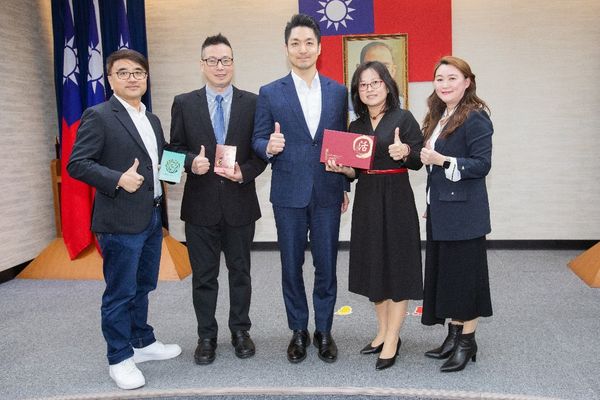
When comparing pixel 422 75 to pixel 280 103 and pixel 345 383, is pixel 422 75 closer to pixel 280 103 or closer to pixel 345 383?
pixel 280 103

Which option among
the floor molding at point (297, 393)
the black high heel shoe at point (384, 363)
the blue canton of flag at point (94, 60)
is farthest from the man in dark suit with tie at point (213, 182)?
the blue canton of flag at point (94, 60)

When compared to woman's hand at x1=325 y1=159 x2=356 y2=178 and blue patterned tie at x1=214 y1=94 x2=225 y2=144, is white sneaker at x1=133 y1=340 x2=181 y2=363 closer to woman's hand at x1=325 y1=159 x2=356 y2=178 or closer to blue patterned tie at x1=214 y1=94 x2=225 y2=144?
blue patterned tie at x1=214 y1=94 x2=225 y2=144

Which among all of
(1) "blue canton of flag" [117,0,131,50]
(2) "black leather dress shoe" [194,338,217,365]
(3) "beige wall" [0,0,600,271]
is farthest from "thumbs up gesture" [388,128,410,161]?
(1) "blue canton of flag" [117,0,131,50]

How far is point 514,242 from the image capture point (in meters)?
5.11

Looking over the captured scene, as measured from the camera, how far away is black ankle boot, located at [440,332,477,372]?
8.37ft

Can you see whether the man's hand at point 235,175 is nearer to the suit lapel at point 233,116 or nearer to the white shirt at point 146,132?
the suit lapel at point 233,116

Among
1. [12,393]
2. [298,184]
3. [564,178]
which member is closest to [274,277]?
[298,184]

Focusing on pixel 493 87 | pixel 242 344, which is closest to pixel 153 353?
pixel 242 344

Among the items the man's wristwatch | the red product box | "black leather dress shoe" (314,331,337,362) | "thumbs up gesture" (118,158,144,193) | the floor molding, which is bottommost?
the floor molding

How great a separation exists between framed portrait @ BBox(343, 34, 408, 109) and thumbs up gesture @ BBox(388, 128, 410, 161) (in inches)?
104

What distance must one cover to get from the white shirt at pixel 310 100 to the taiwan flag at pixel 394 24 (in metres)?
2.50

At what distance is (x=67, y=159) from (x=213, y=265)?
233 cm

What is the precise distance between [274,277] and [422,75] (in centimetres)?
229

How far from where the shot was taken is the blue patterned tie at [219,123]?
8.71 ft
